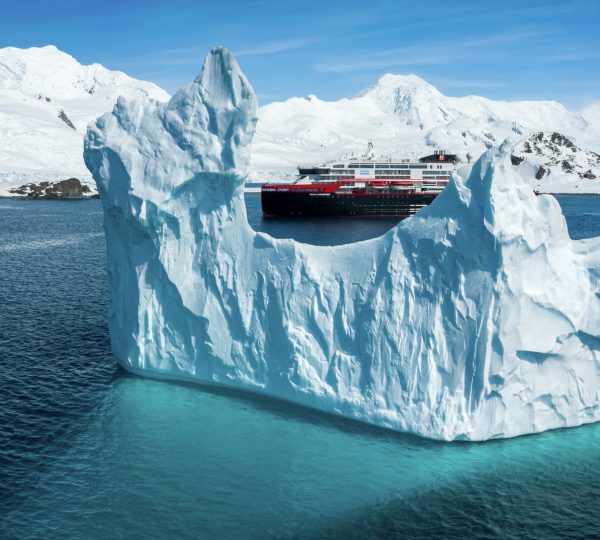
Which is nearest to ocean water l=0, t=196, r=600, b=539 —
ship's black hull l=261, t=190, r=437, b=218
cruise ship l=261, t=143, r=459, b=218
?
ship's black hull l=261, t=190, r=437, b=218

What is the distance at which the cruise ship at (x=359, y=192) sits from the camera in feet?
297

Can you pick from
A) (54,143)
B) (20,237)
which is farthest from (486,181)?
(54,143)

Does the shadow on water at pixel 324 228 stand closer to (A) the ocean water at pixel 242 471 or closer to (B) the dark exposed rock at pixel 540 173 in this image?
(A) the ocean water at pixel 242 471

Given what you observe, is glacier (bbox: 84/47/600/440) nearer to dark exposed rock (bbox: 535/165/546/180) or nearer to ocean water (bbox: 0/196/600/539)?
ocean water (bbox: 0/196/600/539)

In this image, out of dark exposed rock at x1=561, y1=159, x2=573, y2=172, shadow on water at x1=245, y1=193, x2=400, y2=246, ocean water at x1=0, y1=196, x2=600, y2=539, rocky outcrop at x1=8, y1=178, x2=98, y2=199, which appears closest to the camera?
ocean water at x1=0, y1=196, x2=600, y2=539

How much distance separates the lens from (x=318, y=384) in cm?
1828

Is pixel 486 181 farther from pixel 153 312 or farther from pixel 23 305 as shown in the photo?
pixel 23 305

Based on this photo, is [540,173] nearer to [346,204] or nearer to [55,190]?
[346,204]

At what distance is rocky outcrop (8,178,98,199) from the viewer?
11593 cm

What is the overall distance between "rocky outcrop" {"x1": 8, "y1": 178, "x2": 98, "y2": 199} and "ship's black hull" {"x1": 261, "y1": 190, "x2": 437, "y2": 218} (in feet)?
149

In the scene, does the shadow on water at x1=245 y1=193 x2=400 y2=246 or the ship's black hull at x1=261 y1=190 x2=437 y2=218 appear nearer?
the shadow on water at x1=245 y1=193 x2=400 y2=246

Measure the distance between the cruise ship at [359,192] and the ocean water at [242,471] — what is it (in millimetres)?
68981

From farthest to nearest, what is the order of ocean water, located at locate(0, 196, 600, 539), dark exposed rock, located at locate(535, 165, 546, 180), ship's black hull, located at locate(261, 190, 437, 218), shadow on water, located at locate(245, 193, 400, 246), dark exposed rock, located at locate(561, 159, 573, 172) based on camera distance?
1. dark exposed rock, located at locate(561, 159, 573, 172)
2. dark exposed rock, located at locate(535, 165, 546, 180)
3. ship's black hull, located at locate(261, 190, 437, 218)
4. shadow on water, located at locate(245, 193, 400, 246)
5. ocean water, located at locate(0, 196, 600, 539)

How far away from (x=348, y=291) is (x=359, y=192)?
74356 mm
